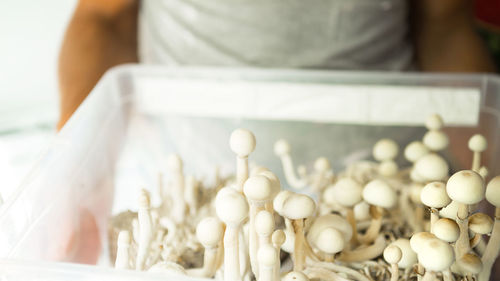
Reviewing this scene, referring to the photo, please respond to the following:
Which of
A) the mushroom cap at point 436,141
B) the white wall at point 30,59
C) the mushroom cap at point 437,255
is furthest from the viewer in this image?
the white wall at point 30,59

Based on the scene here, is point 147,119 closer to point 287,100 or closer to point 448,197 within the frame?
point 287,100

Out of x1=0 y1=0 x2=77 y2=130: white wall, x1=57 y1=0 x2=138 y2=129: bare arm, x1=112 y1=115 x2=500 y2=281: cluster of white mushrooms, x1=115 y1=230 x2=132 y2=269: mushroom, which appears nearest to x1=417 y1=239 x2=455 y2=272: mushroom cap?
x1=112 y1=115 x2=500 y2=281: cluster of white mushrooms

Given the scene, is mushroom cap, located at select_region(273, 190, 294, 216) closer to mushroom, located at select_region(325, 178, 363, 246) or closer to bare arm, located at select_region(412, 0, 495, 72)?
mushroom, located at select_region(325, 178, 363, 246)

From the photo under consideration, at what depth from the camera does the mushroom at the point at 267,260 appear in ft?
0.65

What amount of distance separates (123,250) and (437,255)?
0.15 meters

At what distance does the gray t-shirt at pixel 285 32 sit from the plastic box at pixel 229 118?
0.15m

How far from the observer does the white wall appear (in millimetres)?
685

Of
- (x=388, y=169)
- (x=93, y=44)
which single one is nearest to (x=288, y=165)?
(x=388, y=169)

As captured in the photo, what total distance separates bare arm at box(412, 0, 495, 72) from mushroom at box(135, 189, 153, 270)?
0.49 metres

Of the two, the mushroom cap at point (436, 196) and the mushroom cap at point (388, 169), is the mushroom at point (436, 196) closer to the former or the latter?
the mushroom cap at point (436, 196)

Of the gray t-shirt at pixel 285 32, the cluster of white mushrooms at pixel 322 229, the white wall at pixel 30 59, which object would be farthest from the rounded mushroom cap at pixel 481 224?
the white wall at pixel 30 59

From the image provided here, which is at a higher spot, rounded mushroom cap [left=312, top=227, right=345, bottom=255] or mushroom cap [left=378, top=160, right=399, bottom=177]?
→ mushroom cap [left=378, top=160, right=399, bottom=177]

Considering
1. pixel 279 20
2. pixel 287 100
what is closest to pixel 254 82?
pixel 287 100

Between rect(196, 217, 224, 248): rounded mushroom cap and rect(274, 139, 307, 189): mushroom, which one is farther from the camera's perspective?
rect(274, 139, 307, 189): mushroom
